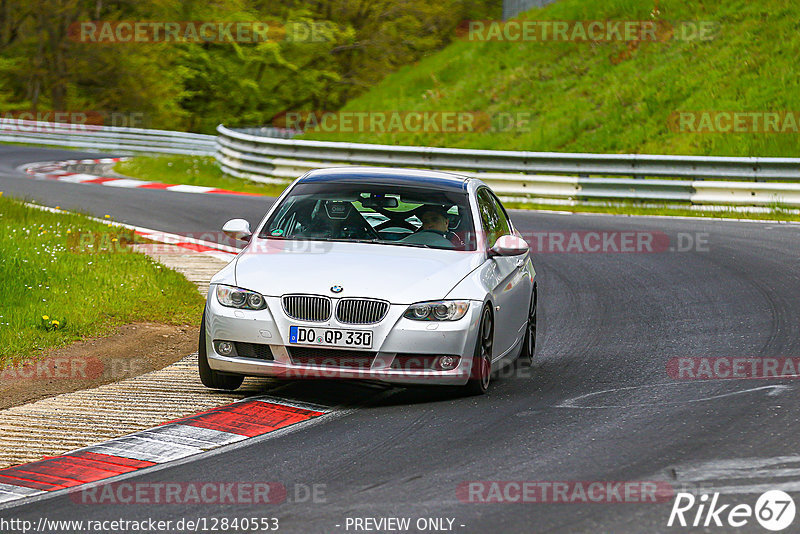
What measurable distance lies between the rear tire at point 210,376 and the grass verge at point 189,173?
53.3ft

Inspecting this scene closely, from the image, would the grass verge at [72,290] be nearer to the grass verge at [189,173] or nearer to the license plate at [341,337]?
the license plate at [341,337]

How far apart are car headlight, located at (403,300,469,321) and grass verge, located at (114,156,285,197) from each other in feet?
54.7

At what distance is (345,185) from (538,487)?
151 inches

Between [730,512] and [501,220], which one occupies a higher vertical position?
[501,220]

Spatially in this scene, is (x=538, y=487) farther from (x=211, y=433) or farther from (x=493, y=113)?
(x=493, y=113)

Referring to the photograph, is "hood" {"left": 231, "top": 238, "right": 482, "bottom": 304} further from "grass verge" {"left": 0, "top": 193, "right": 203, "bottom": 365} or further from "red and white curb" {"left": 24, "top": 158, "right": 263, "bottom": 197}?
"red and white curb" {"left": 24, "top": 158, "right": 263, "bottom": 197}

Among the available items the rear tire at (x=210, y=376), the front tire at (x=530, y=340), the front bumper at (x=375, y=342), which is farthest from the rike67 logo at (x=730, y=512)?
the front tire at (x=530, y=340)

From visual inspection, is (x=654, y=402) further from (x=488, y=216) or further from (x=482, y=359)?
(x=488, y=216)

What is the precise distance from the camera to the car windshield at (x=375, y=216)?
8523 mm

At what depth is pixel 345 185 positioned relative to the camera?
8.87m

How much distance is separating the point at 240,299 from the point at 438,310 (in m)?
1.28

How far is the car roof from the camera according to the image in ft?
29.3

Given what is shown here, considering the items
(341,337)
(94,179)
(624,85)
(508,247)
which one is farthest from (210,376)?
(624,85)

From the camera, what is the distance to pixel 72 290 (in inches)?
431
